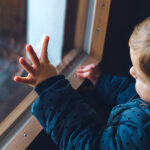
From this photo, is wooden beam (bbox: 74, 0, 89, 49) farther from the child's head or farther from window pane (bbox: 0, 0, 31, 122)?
window pane (bbox: 0, 0, 31, 122)

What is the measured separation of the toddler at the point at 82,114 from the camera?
0.60m

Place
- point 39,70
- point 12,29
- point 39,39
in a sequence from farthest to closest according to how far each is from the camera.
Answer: point 12,29, point 39,39, point 39,70

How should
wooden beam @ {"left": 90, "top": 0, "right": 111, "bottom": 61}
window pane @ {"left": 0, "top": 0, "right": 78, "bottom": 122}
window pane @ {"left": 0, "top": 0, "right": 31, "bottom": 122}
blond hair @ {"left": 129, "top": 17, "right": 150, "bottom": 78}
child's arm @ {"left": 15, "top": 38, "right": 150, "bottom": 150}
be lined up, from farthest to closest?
window pane @ {"left": 0, "top": 0, "right": 31, "bottom": 122} < window pane @ {"left": 0, "top": 0, "right": 78, "bottom": 122} < wooden beam @ {"left": 90, "top": 0, "right": 111, "bottom": 61} < child's arm @ {"left": 15, "top": 38, "right": 150, "bottom": 150} < blond hair @ {"left": 129, "top": 17, "right": 150, "bottom": 78}

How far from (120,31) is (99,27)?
0.36ft

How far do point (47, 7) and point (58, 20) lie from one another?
13cm

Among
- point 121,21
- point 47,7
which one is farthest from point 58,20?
point 121,21

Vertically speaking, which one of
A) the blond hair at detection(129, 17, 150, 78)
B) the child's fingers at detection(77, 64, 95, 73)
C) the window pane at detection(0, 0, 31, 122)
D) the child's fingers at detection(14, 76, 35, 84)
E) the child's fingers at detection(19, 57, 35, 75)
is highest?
the blond hair at detection(129, 17, 150, 78)

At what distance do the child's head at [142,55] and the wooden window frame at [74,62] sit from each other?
335 millimetres

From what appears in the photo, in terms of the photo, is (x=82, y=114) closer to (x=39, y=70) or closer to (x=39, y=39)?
(x=39, y=70)

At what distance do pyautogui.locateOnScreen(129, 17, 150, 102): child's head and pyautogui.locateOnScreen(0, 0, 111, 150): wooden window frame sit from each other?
1.10 ft

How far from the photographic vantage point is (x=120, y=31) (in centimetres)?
106

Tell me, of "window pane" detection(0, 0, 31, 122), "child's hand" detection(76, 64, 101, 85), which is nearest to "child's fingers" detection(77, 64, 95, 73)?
"child's hand" detection(76, 64, 101, 85)

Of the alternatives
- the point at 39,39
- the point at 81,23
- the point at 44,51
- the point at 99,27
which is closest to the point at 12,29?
the point at 39,39

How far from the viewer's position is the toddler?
1.97 ft
